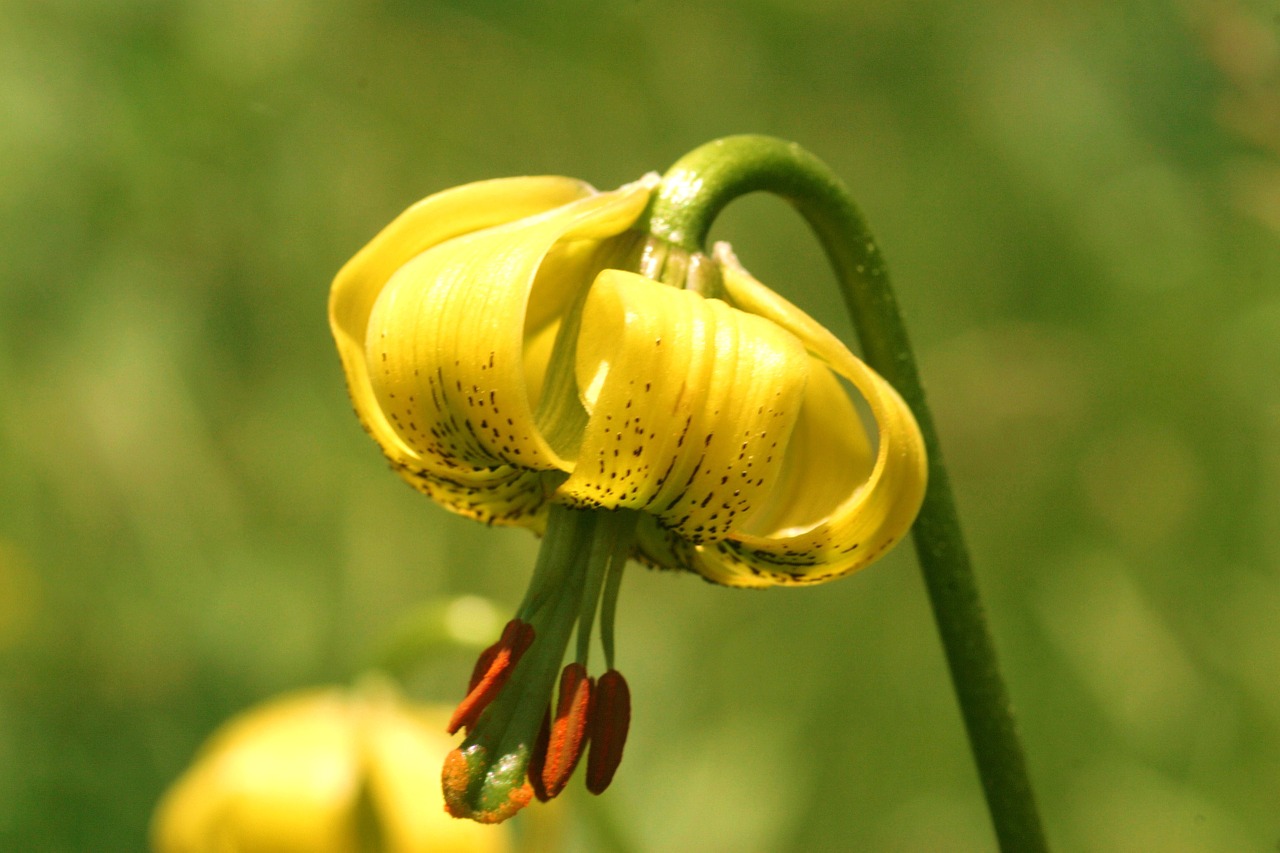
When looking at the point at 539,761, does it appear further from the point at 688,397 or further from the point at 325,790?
the point at 325,790

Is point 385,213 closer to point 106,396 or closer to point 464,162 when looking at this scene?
point 464,162

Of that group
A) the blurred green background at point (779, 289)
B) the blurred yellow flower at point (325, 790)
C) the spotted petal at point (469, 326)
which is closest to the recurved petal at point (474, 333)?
the spotted petal at point (469, 326)

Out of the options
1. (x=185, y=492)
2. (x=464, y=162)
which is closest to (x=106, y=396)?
(x=185, y=492)

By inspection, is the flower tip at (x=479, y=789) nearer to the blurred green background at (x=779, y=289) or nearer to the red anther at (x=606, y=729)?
the red anther at (x=606, y=729)

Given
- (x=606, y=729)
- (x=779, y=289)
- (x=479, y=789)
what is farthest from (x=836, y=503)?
(x=779, y=289)

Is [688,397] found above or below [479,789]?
above

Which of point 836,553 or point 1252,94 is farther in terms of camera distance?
point 1252,94
